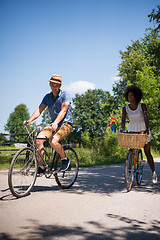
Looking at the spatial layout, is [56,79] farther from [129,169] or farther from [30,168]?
[129,169]

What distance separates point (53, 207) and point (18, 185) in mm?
954

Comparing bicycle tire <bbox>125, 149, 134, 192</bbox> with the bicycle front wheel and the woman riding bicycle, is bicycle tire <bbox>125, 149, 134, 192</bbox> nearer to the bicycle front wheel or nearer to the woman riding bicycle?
the woman riding bicycle

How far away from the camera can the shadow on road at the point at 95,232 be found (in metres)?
2.84

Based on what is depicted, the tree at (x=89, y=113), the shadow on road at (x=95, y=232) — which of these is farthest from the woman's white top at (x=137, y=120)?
the tree at (x=89, y=113)

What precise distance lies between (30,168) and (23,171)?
0.59ft

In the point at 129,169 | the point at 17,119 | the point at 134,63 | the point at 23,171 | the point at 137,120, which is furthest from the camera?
the point at 17,119

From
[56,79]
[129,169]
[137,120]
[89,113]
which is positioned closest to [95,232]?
[129,169]

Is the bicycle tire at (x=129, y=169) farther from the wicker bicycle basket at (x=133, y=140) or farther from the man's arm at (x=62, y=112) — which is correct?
the man's arm at (x=62, y=112)

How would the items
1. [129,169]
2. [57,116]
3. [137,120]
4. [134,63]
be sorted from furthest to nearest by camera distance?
[134,63]
[137,120]
[129,169]
[57,116]

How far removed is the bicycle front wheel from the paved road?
0.17 meters

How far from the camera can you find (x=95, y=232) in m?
2.99

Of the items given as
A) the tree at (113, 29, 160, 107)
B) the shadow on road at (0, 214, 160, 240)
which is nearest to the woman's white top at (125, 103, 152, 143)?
the shadow on road at (0, 214, 160, 240)

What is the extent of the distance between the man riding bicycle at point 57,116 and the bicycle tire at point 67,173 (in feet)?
0.40

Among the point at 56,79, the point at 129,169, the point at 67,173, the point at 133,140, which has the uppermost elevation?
the point at 56,79
